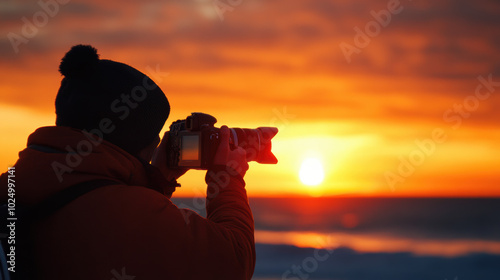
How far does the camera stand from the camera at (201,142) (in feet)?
5.60

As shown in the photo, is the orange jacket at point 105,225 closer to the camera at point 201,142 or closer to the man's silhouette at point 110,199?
the man's silhouette at point 110,199

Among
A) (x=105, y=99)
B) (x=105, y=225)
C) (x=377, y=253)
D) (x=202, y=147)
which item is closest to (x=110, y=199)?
(x=105, y=225)

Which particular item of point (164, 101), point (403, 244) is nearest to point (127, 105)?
point (164, 101)

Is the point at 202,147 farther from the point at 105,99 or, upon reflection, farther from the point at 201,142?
the point at 105,99

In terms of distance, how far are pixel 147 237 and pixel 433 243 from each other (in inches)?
747

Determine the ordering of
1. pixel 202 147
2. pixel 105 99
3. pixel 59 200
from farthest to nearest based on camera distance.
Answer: pixel 202 147, pixel 105 99, pixel 59 200

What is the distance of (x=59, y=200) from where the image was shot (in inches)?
50.0

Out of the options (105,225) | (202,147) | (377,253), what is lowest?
(105,225)

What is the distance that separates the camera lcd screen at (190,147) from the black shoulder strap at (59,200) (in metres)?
0.46

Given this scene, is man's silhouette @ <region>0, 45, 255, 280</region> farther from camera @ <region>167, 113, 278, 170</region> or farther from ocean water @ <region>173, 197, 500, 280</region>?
ocean water @ <region>173, 197, 500, 280</region>

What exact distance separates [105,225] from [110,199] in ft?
0.18

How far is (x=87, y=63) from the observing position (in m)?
1.45

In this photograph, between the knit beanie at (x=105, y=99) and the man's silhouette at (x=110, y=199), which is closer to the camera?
the man's silhouette at (x=110, y=199)

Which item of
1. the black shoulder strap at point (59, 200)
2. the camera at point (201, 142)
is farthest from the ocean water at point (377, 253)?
the black shoulder strap at point (59, 200)
